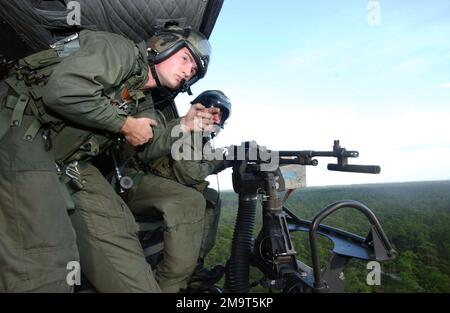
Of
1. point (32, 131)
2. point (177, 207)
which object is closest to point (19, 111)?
point (32, 131)

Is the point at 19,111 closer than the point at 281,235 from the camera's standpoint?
Yes

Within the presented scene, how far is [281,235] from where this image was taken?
257 cm

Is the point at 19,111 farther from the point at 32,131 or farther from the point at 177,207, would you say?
the point at 177,207

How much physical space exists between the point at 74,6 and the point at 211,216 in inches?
79.9

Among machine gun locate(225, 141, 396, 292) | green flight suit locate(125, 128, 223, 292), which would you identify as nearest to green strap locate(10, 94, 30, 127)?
green flight suit locate(125, 128, 223, 292)

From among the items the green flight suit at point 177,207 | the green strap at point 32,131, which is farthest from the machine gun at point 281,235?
the green strap at point 32,131

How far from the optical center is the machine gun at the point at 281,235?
90.4 inches

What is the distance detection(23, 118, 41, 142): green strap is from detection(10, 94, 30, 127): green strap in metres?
0.06

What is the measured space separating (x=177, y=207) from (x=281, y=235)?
0.85 m

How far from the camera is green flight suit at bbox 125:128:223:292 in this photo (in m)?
2.33

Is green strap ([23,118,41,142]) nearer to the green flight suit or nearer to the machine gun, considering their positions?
the green flight suit

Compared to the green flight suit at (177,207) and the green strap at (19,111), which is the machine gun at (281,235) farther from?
the green strap at (19,111)

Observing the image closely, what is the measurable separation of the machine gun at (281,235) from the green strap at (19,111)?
1628 millimetres
